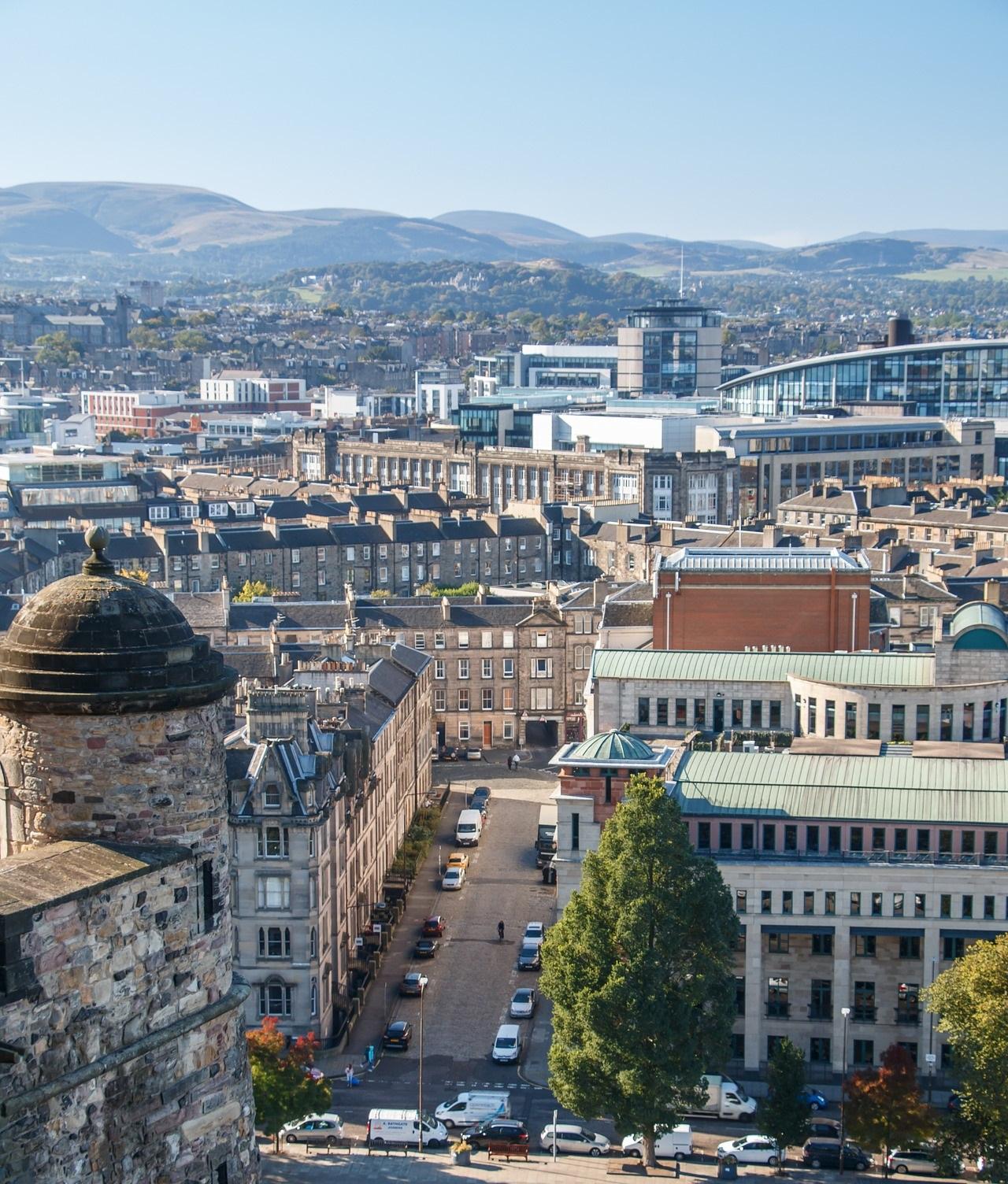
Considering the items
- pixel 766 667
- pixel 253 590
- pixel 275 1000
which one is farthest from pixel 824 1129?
pixel 253 590

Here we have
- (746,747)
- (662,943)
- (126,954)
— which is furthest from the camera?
(746,747)

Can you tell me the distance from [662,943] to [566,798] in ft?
35.1

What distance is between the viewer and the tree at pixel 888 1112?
43219 mm

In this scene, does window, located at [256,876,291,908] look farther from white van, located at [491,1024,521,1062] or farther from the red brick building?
the red brick building

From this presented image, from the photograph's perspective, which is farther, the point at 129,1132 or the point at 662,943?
the point at 662,943

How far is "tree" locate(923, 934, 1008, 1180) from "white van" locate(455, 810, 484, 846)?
32119 mm

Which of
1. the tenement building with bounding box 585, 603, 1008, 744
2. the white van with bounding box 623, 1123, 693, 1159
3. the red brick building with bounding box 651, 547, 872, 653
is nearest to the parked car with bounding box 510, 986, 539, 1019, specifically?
the white van with bounding box 623, 1123, 693, 1159

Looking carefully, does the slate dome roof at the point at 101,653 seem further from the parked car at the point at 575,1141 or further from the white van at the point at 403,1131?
the parked car at the point at 575,1141

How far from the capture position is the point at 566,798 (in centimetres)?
5275

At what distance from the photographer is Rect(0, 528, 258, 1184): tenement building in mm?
13445

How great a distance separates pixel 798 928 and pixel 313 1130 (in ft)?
45.4

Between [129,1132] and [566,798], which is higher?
[129,1132]

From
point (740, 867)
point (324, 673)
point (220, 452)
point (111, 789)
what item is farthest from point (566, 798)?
point (220, 452)

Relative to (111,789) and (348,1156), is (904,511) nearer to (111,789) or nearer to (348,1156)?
(348,1156)
